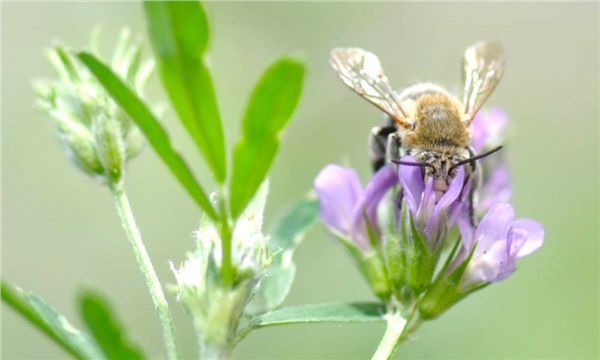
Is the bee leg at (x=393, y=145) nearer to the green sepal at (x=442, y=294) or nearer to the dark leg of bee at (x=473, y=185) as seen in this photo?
the dark leg of bee at (x=473, y=185)

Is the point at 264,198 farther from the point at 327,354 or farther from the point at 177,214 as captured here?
the point at 177,214

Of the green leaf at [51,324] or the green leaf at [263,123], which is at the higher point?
the green leaf at [263,123]

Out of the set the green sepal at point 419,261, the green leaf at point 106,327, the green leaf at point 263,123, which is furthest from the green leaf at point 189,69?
the green sepal at point 419,261

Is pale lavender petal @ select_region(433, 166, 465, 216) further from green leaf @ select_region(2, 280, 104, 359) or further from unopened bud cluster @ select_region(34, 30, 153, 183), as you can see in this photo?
green leaf @ select_region(2, 280, 104, 359)

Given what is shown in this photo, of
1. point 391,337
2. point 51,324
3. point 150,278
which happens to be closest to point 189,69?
point 150,278

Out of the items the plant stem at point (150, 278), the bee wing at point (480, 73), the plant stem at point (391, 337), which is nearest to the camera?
the plant stem at point (150, 278)

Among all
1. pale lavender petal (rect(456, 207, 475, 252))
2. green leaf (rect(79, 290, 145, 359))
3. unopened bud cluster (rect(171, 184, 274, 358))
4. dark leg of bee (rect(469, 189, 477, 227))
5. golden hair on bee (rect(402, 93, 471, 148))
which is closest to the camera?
green leaf (rect(79, 290, 145, 359))

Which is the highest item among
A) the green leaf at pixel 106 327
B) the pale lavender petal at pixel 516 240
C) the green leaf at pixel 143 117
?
the green leaf at pixel 143 117

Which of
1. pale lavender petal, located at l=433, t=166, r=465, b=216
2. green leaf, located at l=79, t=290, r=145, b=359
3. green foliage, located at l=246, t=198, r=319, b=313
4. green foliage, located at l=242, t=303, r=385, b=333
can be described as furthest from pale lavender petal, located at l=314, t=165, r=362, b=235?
green leaf, located at l=79, t=290, r=145, b=359
